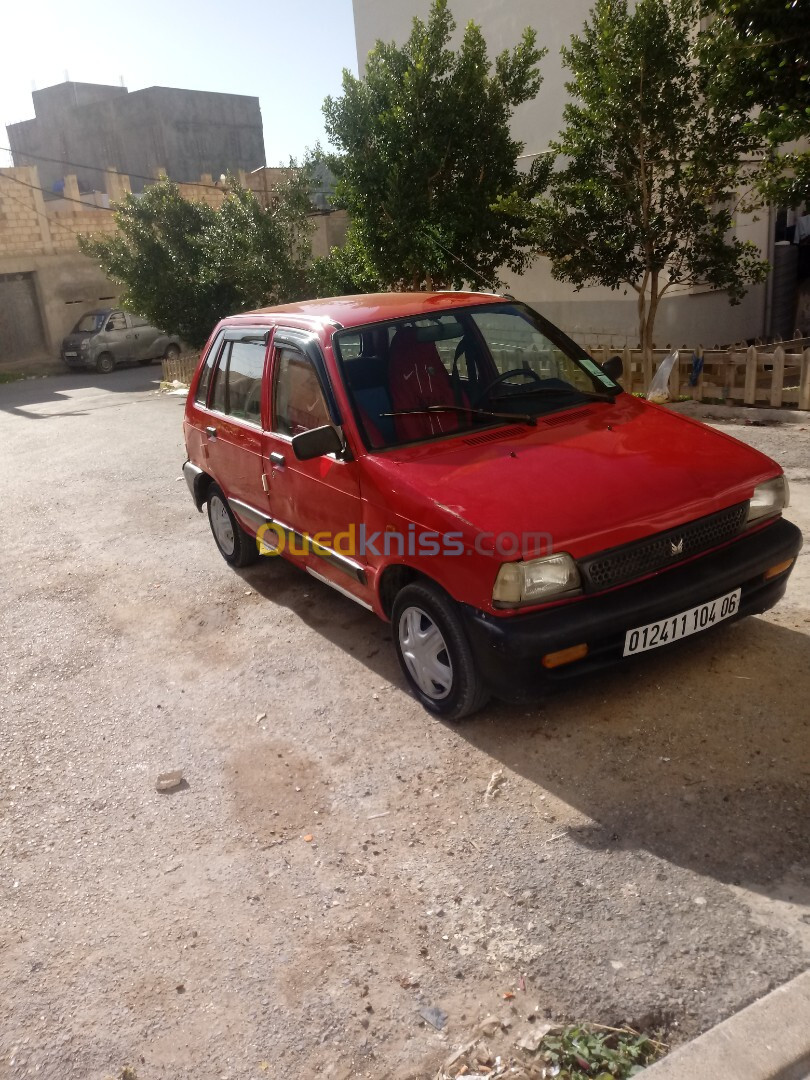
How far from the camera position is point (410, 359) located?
4.58 metres

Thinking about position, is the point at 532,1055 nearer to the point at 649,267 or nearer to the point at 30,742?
the point at 30,742

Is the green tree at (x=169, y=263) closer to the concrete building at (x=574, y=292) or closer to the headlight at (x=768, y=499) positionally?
the concrete building at (x=574, y=292)

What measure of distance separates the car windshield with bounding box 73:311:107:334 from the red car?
20326 millimetres

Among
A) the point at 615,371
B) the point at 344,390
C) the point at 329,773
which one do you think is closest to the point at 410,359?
the point at 344,390

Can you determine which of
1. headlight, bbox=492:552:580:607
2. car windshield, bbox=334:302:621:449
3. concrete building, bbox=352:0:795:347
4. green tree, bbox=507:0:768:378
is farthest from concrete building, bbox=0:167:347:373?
headlight, bbox=492:552:580:607

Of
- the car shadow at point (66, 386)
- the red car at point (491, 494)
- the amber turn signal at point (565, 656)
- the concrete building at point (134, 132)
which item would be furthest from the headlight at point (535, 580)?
the concrete building at point (134, 132)

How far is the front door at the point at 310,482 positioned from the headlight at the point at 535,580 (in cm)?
107

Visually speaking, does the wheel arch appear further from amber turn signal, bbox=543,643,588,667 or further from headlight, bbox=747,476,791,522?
headlight, bbox=747,476,791,522

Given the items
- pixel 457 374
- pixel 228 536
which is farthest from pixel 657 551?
pixel 228 536

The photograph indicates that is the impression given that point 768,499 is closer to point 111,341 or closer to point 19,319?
point 111,341

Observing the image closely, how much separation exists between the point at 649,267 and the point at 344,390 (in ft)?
22.8

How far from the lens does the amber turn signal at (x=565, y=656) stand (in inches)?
139

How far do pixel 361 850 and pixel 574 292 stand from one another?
10.3m

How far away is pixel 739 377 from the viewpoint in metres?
9.77
